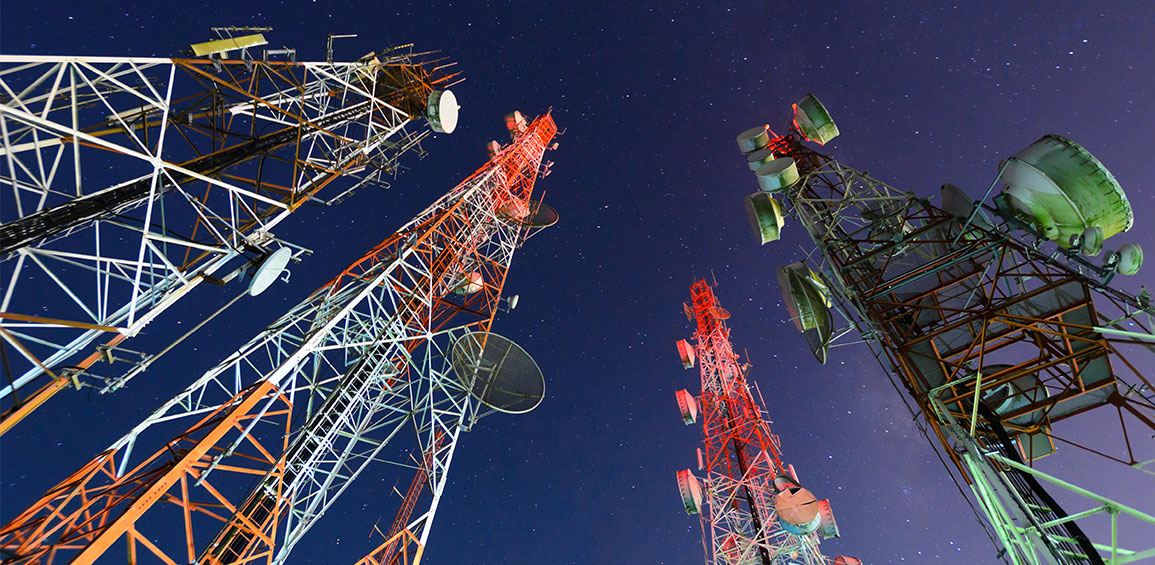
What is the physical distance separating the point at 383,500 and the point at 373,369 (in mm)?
12994

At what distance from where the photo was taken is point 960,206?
12375 millimetres

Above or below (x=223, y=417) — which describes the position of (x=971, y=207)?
below

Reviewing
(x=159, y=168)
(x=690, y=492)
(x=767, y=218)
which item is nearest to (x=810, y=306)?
(x=767, y=218)

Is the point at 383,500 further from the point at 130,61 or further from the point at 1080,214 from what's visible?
the point at 1080,214

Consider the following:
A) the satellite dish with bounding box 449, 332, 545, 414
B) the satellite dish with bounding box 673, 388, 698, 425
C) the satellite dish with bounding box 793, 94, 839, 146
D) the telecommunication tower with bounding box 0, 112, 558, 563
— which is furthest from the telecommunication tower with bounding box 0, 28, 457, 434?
the satellite dish with bounding box 673, 388, 698, 425

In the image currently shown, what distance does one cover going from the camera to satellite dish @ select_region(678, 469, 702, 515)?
1845cm

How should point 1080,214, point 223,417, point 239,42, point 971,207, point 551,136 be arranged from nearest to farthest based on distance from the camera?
point 223,417
point 239,42
point 1080,214
point 971,207
point 551,136

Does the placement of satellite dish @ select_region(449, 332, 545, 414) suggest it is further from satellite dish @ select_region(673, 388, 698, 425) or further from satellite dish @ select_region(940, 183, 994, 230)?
satellite dish @ select_region(940, 183, 994, 230)

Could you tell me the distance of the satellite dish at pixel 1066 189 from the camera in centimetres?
1045

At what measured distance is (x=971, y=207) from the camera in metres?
12.2

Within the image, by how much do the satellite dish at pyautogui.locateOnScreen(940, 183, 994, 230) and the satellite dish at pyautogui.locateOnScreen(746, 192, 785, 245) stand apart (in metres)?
3.77

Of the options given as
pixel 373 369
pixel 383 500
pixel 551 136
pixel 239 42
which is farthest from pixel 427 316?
pixel 383 500

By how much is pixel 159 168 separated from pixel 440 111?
9.07 m

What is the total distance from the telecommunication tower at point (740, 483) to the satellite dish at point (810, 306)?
5780mm
